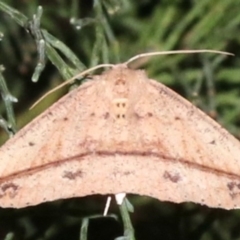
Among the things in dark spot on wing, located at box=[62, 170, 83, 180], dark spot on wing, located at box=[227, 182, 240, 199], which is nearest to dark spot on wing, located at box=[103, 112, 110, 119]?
dark spot on wing, located at box=[62, 170, 83, 180]

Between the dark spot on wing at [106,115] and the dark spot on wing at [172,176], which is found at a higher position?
the dark spot on wing at [106,115]

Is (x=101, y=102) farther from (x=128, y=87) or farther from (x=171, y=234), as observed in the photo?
(x=171, y=234)

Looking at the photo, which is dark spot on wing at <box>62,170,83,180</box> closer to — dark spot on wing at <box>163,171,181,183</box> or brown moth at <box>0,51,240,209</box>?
brown moth at <box>0,51,240,209</box>

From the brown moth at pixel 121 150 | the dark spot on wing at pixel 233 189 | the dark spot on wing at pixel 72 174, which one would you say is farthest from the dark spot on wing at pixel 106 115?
the dark spot on wing at pixel 233 189

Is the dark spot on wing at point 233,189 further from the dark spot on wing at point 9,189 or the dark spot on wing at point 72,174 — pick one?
the dark spot on wing at point 9,189

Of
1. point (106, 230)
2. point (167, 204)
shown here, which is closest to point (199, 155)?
point (106, 230)

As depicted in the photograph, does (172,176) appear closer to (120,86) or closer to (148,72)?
(120,86)
